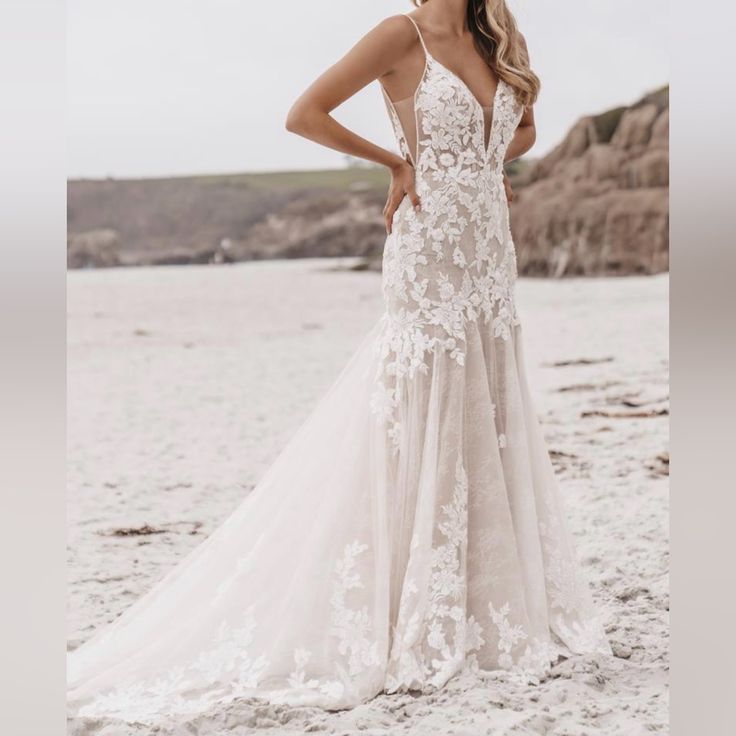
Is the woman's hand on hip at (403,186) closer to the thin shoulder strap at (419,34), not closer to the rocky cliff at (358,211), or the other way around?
the thin shoulder strap at (419,34)

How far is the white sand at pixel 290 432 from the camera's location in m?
1.70

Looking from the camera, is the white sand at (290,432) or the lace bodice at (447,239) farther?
the lace bodice at (447,239)

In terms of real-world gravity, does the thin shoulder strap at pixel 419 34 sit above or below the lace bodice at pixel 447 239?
above

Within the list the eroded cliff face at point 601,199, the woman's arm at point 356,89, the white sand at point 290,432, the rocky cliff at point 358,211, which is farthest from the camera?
the rocky cliff at point 358,211

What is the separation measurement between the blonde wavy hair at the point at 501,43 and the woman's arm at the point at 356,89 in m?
0.17

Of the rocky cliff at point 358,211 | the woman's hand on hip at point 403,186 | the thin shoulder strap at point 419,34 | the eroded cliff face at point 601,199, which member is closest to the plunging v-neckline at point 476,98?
the thin shoulder strap at point 419,34

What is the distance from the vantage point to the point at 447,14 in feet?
6.19

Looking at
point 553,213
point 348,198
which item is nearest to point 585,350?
point 553,213

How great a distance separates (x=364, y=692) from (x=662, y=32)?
34.2ft

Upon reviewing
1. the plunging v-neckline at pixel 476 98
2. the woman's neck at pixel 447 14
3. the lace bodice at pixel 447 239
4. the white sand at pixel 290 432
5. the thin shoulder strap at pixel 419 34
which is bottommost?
the white sand at pixel 290 432

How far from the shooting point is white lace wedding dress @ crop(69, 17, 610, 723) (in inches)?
70.7

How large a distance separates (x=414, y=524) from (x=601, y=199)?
29.6 ft
